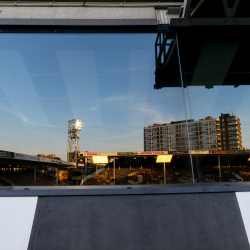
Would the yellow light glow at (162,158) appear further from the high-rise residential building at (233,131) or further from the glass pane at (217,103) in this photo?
the high-rise residential building at (233,131)

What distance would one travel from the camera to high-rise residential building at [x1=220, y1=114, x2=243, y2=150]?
11.0 feet

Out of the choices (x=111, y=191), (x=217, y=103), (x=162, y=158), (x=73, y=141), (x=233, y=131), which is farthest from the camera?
(x=233, y=131)

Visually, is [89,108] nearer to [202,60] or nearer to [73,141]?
[73,141]

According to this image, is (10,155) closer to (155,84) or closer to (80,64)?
(80,64)

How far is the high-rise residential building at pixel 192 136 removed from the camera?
2699 millimetres

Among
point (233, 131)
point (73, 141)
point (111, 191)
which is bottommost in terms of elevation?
point (111, 191)

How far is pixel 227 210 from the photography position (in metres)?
1.76

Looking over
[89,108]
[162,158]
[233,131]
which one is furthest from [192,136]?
[89,108]

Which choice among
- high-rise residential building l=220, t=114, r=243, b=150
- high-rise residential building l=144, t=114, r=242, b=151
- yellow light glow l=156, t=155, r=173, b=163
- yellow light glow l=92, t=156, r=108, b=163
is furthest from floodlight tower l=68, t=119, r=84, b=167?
high-rise residential building l=220, t=114, r=243, b=150

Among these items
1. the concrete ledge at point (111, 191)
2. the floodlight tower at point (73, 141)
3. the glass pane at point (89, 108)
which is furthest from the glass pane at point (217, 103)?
the floodlight tower at point (73, 141)

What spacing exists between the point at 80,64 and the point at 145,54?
100cm

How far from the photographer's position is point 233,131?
3.54 metres

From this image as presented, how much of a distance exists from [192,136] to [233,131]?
4.58ft

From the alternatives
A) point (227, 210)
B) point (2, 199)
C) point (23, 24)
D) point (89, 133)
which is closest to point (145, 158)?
point (89, 133)
